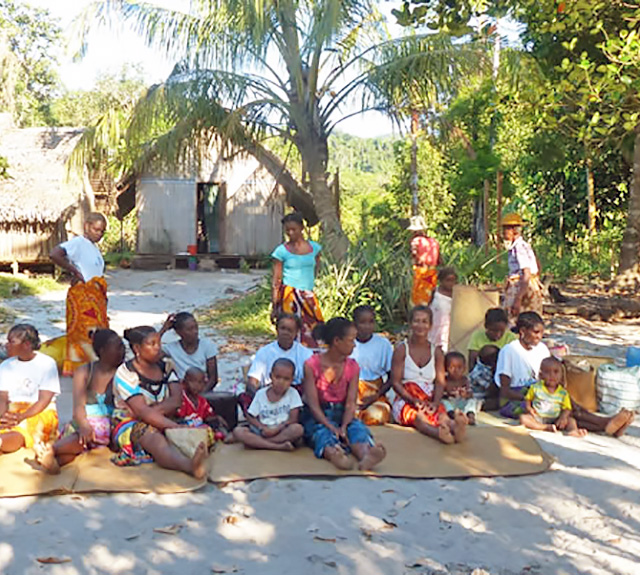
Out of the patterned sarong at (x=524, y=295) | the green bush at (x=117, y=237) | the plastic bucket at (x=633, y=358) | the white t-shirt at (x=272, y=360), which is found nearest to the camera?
the white t-shirt at (x=272, y=360)

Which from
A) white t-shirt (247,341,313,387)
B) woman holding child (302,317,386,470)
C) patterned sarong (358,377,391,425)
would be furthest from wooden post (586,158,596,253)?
woman holding child (302,317,386,470)

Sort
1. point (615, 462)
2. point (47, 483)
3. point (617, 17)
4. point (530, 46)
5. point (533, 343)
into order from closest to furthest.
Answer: point (47, 483) → point (615, 462) → point (533, 343) → point (617, 17) → point (530, 46)

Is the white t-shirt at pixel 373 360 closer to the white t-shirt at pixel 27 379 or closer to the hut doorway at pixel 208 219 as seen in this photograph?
the white t-shirt at pixel 27 379

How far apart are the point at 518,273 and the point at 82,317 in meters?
3.76

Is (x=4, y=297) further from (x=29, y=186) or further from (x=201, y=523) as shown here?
(x=201, y=523)

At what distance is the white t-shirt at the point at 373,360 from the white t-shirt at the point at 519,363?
2.66 ft

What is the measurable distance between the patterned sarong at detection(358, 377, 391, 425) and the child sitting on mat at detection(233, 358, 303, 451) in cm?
65

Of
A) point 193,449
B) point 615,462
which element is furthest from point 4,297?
point 615,462

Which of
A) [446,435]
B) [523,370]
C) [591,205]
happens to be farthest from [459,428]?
[591,205]

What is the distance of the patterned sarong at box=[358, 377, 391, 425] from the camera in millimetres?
5148

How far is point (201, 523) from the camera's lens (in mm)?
3584

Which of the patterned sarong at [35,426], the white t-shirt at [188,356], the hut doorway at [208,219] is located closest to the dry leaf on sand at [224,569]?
the patterned sarong at [35,426]

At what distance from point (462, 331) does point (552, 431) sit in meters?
1.75

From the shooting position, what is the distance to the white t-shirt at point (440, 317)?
6.52 metres
